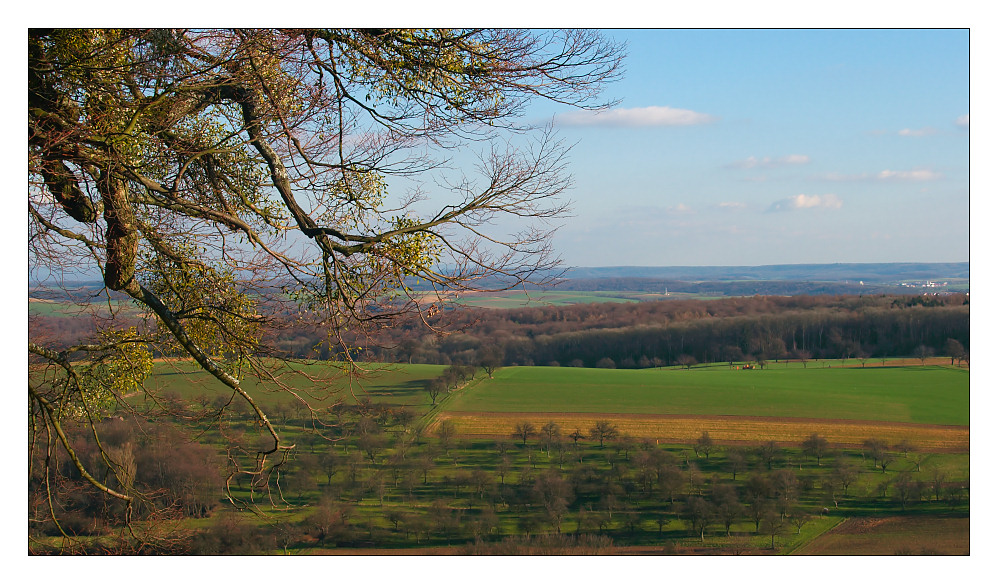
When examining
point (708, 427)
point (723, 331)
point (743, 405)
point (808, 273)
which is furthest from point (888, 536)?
point (808, 273)

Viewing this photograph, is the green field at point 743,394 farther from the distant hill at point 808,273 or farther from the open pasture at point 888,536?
the open pasture at point 888,536

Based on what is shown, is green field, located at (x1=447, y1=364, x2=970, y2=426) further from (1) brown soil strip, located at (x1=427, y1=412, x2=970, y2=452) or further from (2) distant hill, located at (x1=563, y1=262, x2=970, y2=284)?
(2) distant hill, located at (x1=563, y1=262, x2=970, y2=284)

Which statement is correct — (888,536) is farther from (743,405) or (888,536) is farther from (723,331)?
(723,331)

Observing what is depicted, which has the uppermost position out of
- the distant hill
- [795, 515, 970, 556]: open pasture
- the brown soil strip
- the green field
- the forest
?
the distant hill

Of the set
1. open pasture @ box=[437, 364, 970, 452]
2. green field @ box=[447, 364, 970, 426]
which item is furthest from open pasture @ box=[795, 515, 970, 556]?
green field @ box=[447, 364, 970, 426]

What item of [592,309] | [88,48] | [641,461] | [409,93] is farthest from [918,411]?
[88,48]

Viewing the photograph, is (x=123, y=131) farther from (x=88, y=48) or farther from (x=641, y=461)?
(x=641, y=461)
